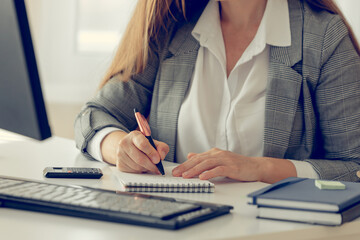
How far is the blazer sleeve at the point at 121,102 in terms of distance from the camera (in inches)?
56.5

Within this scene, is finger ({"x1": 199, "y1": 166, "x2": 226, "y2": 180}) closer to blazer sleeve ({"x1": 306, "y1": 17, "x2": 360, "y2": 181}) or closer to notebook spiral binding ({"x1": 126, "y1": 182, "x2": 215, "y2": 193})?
notebook spiral binding ({"x1": 126, "y1": 182, "x2": 215, "y2": 193})

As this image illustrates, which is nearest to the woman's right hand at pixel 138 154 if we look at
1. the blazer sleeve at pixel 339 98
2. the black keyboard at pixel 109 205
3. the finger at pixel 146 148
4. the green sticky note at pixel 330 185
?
the finger at pixel 146 148

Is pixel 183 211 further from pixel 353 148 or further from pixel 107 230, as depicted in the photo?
pixel 353 148

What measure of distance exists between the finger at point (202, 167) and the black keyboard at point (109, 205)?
23 centimetres

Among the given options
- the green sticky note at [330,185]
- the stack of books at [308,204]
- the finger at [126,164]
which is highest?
the stack of books at [308,204]

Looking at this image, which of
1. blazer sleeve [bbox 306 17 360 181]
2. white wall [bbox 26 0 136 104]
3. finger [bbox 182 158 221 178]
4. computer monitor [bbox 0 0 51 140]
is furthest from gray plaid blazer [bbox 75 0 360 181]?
white wall [bbox 26 0 136 104]

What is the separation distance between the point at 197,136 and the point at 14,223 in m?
0.78

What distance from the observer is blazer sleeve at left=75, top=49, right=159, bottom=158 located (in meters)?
1.44

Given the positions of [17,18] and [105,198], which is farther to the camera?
[105,198]

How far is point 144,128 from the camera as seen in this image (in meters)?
1.16

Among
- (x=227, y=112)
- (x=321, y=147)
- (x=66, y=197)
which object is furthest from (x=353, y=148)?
(x=66, y=197)

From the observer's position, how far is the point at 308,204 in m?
0.83

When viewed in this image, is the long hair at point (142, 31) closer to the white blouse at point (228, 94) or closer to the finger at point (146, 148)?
the white blouse at point (228, 94)

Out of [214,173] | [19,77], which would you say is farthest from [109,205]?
[214,173]
